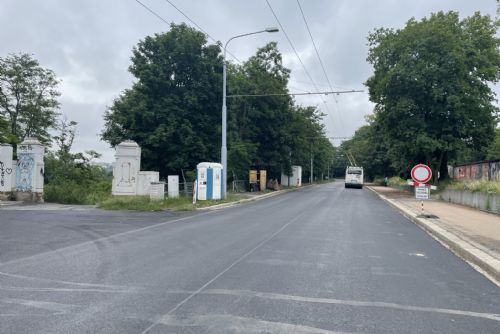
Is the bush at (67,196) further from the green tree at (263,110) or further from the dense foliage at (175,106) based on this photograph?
the green tree at (263,110)

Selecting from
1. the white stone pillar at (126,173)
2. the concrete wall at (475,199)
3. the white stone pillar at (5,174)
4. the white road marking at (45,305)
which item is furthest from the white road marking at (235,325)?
the white stone pillar at (126,173)

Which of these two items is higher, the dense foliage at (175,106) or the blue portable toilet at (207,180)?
the dense foliage at (175,106)

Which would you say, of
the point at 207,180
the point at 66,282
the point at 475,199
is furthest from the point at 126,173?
the point at 66,282

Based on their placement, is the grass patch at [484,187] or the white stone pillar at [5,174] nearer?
the grass patch at [484,187]

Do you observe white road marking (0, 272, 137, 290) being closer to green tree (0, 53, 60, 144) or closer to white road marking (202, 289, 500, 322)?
white road marking (202, 289, 500, 322)

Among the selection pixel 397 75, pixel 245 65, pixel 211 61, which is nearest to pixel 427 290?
pixel 211 61

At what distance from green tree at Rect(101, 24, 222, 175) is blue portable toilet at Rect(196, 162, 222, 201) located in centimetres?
508

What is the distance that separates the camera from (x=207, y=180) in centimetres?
2534

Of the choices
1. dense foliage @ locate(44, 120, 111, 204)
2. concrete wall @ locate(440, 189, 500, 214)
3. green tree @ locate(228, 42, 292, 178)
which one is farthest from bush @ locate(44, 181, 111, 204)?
concrete wall @ locate(440, 189, 500, 214)

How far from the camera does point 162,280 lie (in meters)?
6.79

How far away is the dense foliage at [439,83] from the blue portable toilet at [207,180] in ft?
57.3

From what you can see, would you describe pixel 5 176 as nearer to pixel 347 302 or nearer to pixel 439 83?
pixel 347 302

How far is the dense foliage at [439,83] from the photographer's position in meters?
34.3

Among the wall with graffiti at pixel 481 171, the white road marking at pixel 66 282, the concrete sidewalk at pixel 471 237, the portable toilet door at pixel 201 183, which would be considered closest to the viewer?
the white road marking at pixel 66 282
